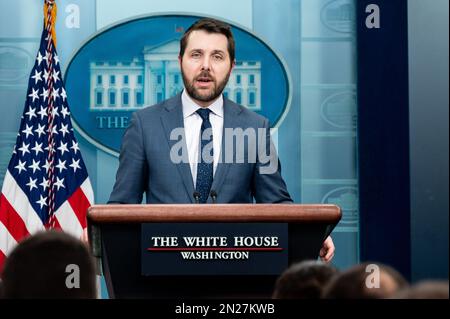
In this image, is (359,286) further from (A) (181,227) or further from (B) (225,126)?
(B) (225,126)

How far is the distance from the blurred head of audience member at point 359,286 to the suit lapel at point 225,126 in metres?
1.02

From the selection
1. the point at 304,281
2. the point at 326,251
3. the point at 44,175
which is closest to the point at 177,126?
the point at 326,251

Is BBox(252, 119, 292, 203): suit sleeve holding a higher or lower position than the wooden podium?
higher

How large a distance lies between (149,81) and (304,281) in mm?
2844

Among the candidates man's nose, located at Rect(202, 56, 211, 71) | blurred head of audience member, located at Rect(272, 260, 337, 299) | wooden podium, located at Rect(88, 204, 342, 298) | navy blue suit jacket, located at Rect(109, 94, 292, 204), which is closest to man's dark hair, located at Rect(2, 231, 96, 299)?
blurred head of audience member, located at Rect(272, 260, 337, 299)

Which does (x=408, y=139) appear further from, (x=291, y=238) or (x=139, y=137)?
(x=291, y=238)

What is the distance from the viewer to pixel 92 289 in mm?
1452

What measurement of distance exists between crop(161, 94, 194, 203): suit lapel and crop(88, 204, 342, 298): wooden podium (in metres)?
0.48

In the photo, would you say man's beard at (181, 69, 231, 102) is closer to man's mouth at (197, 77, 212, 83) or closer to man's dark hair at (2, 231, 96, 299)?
man's mouth at (197, 77, 212, 83)

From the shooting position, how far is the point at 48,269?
4.72 feet

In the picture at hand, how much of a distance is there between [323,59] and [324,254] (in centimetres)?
Result: 222

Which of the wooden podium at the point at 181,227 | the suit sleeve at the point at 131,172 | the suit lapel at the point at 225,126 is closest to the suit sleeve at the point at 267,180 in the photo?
the suit lapel at the point at 225,126

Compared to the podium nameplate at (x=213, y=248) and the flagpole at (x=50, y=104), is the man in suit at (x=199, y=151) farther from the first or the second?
the flagpole at (x=50, y=104)

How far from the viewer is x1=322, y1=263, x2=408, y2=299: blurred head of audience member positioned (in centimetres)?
134
